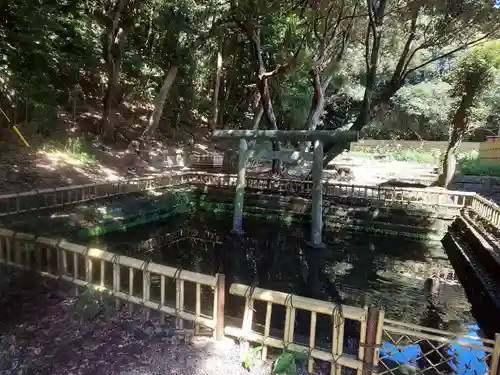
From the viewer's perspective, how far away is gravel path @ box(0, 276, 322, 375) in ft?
11.7

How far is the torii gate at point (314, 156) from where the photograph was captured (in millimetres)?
10625

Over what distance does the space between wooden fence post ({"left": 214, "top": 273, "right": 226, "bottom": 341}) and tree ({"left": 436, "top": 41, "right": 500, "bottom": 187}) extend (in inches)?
541

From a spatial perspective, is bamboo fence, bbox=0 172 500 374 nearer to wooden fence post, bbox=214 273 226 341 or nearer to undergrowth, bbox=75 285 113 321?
wooden fence post, bbox=214 273 226 341

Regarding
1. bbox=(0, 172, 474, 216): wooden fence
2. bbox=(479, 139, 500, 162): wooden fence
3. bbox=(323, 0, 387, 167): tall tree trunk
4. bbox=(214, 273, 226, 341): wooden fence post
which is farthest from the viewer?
bbox=(479, 139, 500, 162): wooden fence

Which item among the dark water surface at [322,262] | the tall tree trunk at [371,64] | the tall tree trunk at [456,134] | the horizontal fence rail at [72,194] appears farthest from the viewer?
the tall tree trunk at [456,134]

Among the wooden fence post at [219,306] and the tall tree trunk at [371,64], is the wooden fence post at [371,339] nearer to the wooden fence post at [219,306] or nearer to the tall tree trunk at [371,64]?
the wooden fence post at [219,306]

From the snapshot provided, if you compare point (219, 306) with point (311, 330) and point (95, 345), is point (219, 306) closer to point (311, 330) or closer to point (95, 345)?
point (311, 330)

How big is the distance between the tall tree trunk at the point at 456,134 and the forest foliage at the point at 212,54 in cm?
39

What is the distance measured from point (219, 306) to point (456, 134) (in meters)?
14.1

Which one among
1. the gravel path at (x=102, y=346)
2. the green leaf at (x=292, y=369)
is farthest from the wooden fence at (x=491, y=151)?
the gravel path at (x=102, y=346)

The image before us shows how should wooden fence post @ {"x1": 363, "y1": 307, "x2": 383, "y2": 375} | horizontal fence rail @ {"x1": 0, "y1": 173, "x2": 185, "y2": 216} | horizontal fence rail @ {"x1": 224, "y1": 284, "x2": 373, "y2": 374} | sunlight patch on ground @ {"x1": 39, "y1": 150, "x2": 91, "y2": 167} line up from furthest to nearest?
sunlight patch on ground @ {"x1": 39, "y1": 150, "x2": 91, "y2": 167}, horizontal fence rail @ {"x1": 0, "y1": 173, "x2": 185, "y2": 216}, horizontal fence rail @ {"x1": 224, "y1": 284, "x2": 373, "y2": 374}, wooden fence post @ {"x1": 363, "y1": 307, "x2": 383, "y2": 375}

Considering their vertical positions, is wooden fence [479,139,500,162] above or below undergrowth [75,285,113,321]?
above

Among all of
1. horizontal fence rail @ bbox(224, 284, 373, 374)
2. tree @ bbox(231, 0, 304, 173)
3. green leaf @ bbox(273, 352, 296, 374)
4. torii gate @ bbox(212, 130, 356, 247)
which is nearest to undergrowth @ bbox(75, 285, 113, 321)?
horizontal fence rail @ bbox(224, 284, 373, 374)

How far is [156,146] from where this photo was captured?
19125 mm
